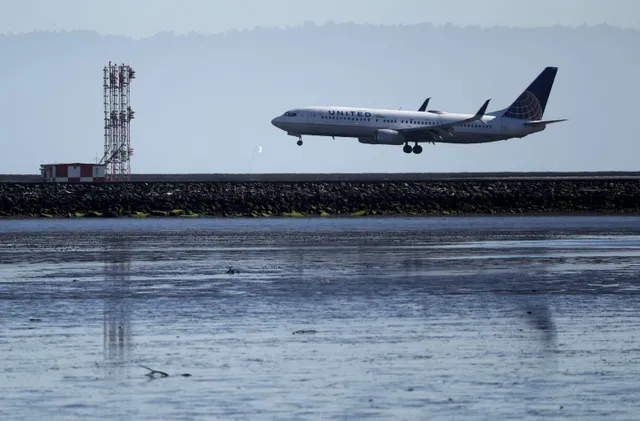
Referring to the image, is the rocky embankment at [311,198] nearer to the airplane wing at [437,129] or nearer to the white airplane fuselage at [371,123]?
the white airplane fuselage at [371,123]

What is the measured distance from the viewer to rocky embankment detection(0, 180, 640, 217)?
263 feet

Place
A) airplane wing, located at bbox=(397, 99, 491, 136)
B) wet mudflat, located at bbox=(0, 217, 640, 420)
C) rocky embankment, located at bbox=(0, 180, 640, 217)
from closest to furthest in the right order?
wet mudflat, located at bbox=(0, 217, 640, 420)
rocky embankment, located at bbox=(0, 180, 640, 217)
airplane wing, located at bbox=(397, 99, 491, 136)

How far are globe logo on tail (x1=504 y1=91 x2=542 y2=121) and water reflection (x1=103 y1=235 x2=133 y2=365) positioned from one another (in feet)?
285

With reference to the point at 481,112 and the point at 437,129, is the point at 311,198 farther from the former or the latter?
the point at 481,112

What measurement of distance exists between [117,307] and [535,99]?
110959mm

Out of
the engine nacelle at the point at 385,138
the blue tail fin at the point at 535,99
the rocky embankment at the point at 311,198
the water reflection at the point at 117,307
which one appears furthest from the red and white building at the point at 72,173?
the water reflection at the point at 117,307

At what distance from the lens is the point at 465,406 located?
13992 millimetres

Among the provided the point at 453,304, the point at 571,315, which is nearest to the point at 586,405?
the point at 571,315

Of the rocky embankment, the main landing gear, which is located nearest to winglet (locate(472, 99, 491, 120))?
the main landing gear

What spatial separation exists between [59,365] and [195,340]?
2928mm

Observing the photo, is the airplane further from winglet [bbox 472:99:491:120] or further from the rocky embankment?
the rocky embankment

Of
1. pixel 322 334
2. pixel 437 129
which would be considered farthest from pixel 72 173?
pixel 322 334

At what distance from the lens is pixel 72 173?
113m

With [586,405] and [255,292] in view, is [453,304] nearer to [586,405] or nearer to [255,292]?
[255,292]
